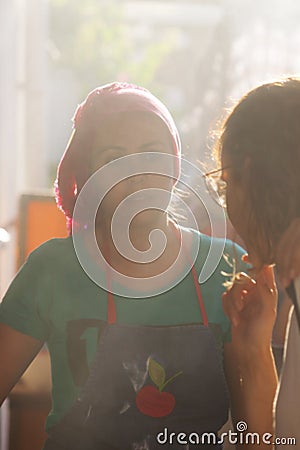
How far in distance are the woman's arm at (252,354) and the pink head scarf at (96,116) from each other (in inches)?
7.7

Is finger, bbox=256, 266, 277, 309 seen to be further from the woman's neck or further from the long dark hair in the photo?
the woman's neck

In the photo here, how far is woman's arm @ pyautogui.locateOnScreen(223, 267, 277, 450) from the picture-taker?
1030 millimetres

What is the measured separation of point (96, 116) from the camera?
1107 millimetres

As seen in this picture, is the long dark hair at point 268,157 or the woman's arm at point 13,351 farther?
the woman's arm at point 13,351

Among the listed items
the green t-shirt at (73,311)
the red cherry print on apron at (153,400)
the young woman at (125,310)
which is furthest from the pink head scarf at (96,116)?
the red cherry print on apron at (153,400)

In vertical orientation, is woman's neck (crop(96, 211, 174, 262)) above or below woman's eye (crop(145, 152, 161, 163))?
below

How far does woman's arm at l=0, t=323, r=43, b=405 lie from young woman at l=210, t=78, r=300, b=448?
343mm

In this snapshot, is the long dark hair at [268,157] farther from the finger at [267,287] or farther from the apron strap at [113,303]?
the apron strap at [113,303]

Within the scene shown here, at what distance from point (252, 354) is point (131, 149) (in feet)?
1.04

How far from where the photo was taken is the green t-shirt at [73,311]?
3.57 ft

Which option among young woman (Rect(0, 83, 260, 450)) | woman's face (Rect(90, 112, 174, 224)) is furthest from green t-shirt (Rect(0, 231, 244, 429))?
woman's face (Rect(90, 112, 174, 224))

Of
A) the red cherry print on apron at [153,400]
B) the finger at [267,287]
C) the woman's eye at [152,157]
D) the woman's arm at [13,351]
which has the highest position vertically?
the woman's eye at [152,157]

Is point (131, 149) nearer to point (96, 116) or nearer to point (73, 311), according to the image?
point (96, 116)

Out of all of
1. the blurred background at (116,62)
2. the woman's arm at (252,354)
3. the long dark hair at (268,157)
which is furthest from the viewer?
the blurred background at (116,62)
